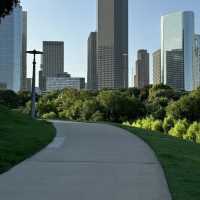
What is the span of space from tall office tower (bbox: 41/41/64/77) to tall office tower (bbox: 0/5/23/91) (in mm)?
66420

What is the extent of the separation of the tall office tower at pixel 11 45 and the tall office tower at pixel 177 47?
6519 centimetres

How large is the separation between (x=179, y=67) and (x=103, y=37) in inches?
1074

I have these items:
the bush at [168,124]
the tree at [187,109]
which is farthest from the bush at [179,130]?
the tree at [187,109]

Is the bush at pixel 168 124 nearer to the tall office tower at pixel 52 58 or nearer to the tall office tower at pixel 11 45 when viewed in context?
the tall office tower at pixel 11 45

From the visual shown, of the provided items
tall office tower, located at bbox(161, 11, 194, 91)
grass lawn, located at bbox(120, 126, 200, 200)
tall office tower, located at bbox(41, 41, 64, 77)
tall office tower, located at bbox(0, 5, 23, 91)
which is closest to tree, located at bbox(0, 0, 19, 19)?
grass lawn, located at bbox(120, 126, 200, 200)

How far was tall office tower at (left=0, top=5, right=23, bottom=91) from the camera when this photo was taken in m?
79.9

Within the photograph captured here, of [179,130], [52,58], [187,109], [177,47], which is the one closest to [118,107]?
[187,109]

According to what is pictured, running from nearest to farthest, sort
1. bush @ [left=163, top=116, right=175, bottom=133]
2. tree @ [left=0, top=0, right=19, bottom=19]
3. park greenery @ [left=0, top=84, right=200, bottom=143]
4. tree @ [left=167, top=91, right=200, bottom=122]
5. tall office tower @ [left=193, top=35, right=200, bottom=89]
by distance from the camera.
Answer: tree @ [left=0, top=0, right=19, bottom=19] < bush @ [left=163, top=116, right=175, bottom=133] < park greenery @ [left=0, top=84, right=200, bottom=143] < tree @ [left=167, top=91, right=200, bottom=122] < tall office tower @ [left=193, top=35, right=200, bottom=89]

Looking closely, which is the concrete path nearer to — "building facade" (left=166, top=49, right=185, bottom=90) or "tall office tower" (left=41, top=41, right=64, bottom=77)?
"building facade" (left=166, top=49, right=185, bottom=90)

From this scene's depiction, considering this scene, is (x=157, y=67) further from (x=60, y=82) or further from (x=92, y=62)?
(x=60, y=82)

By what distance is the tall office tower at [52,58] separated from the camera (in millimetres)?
181750

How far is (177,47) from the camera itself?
168m

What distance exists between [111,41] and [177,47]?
24369 mm

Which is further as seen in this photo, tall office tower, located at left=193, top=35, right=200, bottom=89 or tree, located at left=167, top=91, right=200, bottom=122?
tall office tower, located at left=193, top=35, right=200, bottom=89
